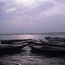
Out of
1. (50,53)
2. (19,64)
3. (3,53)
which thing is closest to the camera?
(19,64)

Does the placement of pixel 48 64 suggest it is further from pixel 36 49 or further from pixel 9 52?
pixel 9 52

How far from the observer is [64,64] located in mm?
13938

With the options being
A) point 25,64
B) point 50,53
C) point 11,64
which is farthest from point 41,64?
point 50,53

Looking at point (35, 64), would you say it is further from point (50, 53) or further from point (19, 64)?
point (50, 53)

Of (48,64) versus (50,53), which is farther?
(50,53)

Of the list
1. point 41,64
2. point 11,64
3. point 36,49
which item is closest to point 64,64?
point 41,64

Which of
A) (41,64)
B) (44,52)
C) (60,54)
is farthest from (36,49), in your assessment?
(41,64)

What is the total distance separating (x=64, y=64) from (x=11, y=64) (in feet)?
17.4

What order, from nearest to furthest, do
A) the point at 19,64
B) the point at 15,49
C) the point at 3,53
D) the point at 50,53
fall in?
1. the point at 19,64
2. the point at 50,53
3. the point at 3,53
4. the point at 15,49

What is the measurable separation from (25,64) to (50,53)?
6251 millimetres

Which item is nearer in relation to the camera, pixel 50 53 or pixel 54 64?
pixel 54 64

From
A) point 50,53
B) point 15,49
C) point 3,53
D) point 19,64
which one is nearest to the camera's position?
point 19,64

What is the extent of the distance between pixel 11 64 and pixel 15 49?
8575 mm

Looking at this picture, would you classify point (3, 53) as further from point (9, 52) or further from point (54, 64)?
point (54, 64)
